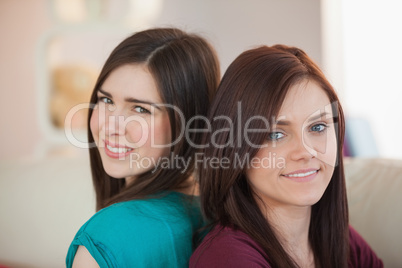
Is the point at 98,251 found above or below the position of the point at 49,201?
above

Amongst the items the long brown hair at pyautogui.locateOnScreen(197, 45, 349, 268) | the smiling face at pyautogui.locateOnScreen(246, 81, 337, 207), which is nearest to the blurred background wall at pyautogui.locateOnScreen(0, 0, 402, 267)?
the long brown hair at pyautogui.locateOnScreen(197, 45, 349, 268)

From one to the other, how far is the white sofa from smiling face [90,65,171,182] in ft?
1.68

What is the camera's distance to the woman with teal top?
1.24 metres

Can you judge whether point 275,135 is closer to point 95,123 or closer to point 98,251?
point 98,251

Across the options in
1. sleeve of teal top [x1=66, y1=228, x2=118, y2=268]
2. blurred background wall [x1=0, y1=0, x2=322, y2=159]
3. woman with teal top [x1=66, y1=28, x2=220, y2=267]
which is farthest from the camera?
blurred background wall [x1=0, y1=0, x2=322, y2=159]

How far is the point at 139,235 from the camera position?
3.74 ft

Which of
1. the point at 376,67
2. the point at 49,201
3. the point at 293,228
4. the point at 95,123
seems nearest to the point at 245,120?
the point at 293,228

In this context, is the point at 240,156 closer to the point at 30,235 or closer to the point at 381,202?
the point at 381,202

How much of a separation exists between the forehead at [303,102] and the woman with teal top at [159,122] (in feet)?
1.20

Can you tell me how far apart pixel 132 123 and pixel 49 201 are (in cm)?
69

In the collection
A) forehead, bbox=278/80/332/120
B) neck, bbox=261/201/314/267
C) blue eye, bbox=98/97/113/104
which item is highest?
forehead, bbox=278/80/332/120

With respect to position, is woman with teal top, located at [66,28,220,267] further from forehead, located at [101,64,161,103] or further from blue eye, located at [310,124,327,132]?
blue eye, located at [310,124,327,132]

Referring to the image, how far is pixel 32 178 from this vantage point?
188 cm

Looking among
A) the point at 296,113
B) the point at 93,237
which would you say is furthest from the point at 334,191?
the point at 93,237
